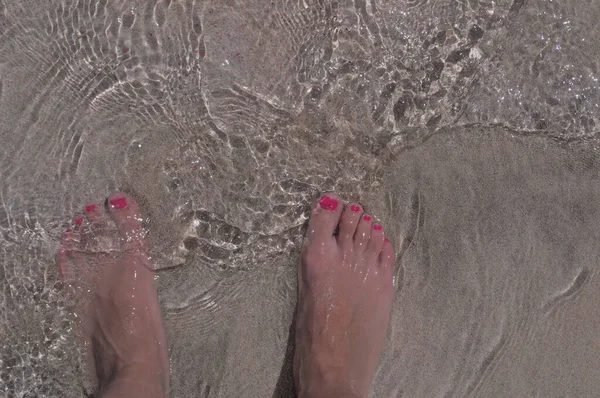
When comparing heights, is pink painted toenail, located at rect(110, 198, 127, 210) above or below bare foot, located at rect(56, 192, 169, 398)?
above

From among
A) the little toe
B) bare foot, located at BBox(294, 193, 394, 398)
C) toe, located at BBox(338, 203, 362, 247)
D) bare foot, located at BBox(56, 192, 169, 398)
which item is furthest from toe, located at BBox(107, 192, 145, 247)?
the little toe

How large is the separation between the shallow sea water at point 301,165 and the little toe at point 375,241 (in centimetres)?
13

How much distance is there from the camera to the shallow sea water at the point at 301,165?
2086 millimetres

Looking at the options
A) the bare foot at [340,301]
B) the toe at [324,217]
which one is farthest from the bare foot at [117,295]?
the toe at [324,217]

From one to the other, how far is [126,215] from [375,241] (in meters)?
1.08

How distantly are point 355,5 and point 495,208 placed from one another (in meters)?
1.05

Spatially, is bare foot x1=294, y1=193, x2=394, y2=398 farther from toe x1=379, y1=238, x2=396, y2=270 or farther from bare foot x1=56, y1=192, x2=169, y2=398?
bare foot x1=56, y1=192, x2=169, y2=398

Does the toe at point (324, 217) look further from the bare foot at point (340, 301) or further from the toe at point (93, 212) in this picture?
the toe at point (93, 212)

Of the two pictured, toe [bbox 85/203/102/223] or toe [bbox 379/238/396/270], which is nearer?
toe [bbox 85/203/102/223]

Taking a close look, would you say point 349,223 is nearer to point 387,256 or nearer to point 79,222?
point 387,256

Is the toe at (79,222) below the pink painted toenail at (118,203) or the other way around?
below

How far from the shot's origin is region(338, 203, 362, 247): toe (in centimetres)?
224

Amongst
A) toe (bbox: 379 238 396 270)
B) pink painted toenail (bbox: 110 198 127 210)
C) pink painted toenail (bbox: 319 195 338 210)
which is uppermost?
pink painted toenail (bbox: 319 195 338 210)

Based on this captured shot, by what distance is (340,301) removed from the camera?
2295 mm
